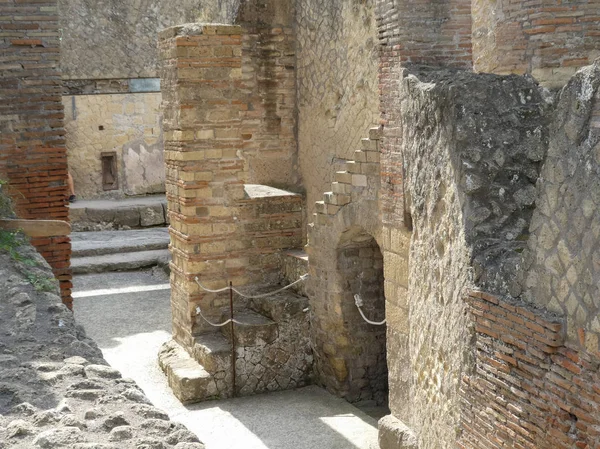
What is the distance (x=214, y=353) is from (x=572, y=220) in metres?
5.53

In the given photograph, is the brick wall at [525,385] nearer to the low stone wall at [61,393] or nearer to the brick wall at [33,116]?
the low stone wall at [61,393]

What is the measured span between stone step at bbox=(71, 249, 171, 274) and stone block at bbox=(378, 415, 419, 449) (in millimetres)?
7321

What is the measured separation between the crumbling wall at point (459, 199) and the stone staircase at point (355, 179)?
5.58 feet

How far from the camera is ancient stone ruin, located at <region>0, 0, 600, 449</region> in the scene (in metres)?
4.39

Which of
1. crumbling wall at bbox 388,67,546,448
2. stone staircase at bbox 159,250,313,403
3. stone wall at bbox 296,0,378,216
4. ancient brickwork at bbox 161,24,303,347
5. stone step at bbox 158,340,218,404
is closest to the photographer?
crumbling wall at bbox 388,67,546,448

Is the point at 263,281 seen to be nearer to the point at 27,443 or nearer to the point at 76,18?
the point at 27,443

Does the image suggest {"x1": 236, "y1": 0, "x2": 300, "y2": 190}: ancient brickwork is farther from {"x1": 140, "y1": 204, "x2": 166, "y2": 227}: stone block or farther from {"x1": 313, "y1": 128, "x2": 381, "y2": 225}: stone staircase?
{"x1": 140, "y1": 204, "x2": 166, "y2": 227}: stone block

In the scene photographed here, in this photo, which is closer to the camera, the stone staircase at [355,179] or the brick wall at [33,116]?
the stone staircase at [355,179]

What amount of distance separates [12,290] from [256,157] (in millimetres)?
6824

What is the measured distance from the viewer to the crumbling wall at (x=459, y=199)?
503cm

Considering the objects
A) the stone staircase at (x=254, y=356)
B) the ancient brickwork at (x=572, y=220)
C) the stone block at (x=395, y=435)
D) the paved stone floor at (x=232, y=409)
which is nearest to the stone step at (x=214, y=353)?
the stone staircase at (x=254, y=356)

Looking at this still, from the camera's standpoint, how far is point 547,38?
892 cm

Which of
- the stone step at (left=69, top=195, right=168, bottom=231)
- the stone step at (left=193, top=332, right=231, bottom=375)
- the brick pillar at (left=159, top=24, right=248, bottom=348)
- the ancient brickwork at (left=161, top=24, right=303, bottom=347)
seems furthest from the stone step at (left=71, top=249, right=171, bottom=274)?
the stone step at (left=193, top=332, right=231, bottom=375)

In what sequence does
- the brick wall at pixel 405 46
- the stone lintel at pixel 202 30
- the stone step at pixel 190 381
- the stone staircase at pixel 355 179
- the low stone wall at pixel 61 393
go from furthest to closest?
the stone lintel at pixel 202 30 → the stone step at pixel 190 381 → the stone staircase at pixel 355 179 → the brick wall at pixel 405 46 → the low stone wall at pixel 61 393
